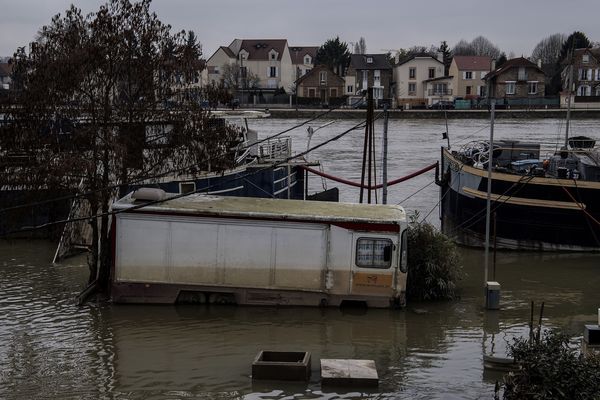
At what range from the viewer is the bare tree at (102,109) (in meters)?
16.8

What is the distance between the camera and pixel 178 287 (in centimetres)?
1619

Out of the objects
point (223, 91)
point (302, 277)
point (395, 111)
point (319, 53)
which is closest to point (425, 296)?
point (302, 277)

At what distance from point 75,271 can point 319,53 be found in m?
116

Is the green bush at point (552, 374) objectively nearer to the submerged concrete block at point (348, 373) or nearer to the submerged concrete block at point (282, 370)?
the submerged concrete block at point (348, 373)

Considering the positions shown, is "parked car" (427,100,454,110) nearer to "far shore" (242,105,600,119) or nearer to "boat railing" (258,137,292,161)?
"far shore" (242,105,600,119)

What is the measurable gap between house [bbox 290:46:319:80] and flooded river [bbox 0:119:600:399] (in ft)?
373

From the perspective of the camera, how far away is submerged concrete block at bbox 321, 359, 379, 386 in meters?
11.7

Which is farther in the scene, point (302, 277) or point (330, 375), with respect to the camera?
point (302, 277)

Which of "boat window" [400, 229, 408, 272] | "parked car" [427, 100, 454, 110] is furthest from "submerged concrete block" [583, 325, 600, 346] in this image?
"parked car" [427, 100, 454, 110]

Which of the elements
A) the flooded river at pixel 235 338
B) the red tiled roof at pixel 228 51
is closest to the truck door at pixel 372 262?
the flooded river at pixel 235 338

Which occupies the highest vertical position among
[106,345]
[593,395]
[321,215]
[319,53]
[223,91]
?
[319,53]

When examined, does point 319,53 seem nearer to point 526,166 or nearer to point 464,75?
point 464,75

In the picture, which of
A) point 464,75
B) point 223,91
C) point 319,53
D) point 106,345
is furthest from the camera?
point 319,53

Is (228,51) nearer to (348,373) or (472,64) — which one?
(472,64)
